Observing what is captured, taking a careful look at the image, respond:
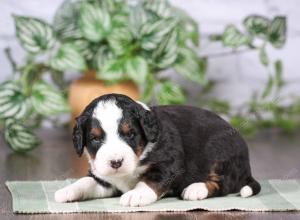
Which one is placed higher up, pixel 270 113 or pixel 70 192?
pixel 70 192

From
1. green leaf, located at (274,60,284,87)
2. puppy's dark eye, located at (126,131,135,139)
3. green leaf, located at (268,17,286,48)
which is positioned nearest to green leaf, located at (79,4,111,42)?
green leaf, located at (268,17,286,48)

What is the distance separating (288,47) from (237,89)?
1.41 feet

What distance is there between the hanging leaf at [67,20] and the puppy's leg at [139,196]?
1.84 m

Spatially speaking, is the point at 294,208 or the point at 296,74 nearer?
the point at 294,208

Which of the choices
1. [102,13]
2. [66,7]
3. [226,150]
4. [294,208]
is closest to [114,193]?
[226,150]

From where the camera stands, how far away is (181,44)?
401 cm

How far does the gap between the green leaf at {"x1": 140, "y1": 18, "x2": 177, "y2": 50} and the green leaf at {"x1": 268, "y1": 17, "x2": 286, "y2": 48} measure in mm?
656

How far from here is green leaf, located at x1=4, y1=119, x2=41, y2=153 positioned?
142 inches

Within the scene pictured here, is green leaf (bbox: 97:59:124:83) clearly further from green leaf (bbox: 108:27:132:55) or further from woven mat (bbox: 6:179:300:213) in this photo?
woven mat (bbox: 6:179:300:213)

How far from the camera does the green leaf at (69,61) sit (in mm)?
3762

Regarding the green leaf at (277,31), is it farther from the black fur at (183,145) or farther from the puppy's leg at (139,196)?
the puppy's leg at (139,196)

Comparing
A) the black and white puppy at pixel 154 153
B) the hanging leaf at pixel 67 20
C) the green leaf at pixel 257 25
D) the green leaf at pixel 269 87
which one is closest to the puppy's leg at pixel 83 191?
the black and white puppy at pixel 154 153

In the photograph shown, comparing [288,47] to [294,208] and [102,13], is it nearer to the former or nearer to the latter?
[102,13]

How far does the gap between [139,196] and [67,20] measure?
1.99m
